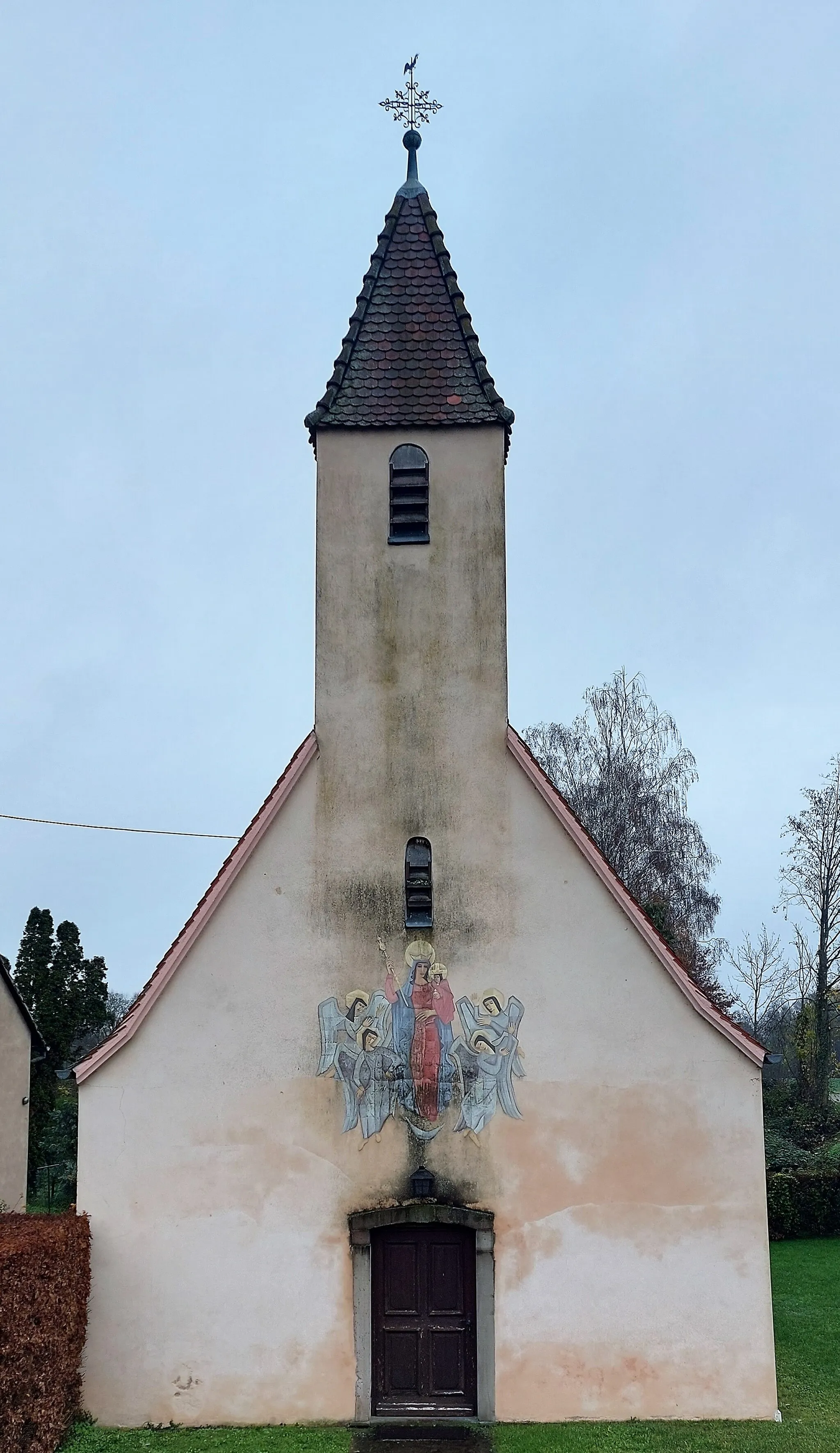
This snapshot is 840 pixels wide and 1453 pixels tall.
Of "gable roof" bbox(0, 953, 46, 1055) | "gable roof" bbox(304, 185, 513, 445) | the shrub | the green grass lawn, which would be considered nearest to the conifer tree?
"gable roof" bbox(0, 953, 46, 1055)

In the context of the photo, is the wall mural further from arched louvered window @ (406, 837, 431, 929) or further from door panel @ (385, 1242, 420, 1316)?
door panel @ (385, 1242, 420, 1316)

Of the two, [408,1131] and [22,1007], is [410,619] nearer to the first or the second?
[408,1131]

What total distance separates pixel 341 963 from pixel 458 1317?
12.3ft

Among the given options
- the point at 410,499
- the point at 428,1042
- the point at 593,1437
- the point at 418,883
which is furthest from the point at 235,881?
the point at 593,1437

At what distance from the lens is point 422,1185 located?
12484 millimetres

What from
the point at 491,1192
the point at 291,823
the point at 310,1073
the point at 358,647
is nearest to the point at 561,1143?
the point at 491,1192

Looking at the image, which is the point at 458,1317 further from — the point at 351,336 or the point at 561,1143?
the point at 351,336

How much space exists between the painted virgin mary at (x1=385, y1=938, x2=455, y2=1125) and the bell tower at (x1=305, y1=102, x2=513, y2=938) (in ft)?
1.57

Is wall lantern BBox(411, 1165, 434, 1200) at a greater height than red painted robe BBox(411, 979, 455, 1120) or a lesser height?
lesser

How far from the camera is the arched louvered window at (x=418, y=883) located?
1322 cm

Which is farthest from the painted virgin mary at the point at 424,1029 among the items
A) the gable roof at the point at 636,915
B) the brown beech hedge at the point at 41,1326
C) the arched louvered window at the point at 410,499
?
the arched louvered window at the point at 410,499

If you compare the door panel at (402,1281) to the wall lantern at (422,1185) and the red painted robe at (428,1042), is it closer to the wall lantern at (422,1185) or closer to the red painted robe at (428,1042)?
the wall lantern at (422,1185)

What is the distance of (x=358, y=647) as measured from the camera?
546 inches

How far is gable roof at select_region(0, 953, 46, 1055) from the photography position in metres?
22.9
